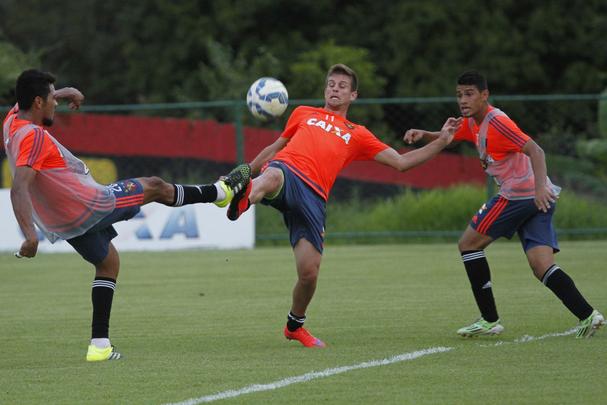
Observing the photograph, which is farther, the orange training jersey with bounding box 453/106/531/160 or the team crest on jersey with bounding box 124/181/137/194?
the orange training jersey with bounding box 453/106/531/160

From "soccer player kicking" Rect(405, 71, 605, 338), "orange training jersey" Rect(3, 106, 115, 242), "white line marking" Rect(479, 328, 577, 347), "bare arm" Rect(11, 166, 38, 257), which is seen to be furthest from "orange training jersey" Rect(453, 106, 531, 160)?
"bare arm" Rect(11, 166, 38, 257)

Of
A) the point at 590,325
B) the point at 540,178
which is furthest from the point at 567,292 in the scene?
the point at 540,178

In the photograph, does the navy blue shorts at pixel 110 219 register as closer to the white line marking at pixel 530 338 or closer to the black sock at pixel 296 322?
the black sock at pixel 296 322

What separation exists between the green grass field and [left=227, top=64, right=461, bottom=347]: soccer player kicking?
0.60m

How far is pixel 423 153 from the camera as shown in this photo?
927 centimetres

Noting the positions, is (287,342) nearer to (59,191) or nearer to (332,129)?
(332,129)

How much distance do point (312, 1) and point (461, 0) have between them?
186 inches

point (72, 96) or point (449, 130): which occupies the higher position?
point (449, 130)

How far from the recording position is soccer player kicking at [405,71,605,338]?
914 centimetres

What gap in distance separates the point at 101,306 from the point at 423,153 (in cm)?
278

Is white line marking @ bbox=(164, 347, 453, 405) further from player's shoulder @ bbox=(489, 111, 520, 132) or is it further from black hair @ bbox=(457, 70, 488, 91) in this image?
black hair @ bbox=(457, 70, 488, 91)

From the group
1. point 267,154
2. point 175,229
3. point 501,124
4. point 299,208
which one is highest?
point 501,124

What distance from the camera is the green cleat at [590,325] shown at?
8914mm

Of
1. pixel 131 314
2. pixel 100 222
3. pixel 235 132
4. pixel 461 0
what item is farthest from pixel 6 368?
pixel 461 0
